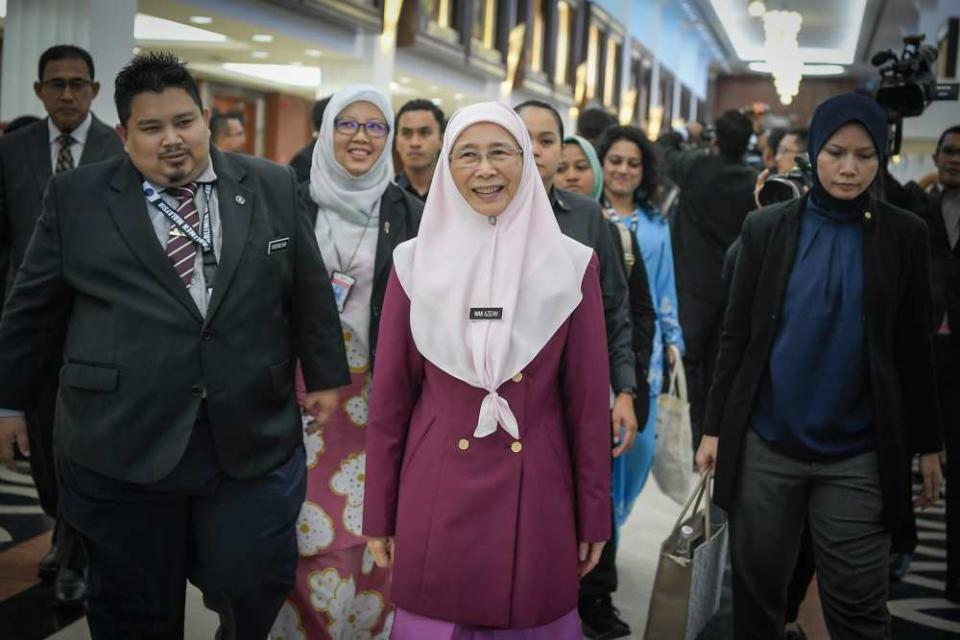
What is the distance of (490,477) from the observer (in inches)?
84.4

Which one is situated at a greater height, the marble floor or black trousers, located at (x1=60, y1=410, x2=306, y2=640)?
black trousers, located at (x1=60, y1=410, x2=306, y2=640)

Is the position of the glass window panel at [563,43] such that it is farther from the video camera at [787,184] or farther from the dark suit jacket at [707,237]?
the video camera at [787,184]

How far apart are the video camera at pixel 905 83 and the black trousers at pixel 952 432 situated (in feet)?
3.08

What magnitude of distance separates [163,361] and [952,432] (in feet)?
11.0

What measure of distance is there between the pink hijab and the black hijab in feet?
3.07

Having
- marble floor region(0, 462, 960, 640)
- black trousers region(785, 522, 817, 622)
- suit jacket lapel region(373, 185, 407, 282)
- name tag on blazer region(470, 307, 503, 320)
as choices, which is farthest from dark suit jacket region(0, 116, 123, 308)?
black trousers region(785, 522, 817, 622)

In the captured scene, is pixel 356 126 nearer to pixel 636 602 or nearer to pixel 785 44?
pixel 636 602

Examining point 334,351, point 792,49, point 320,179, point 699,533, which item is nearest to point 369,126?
point 320,179

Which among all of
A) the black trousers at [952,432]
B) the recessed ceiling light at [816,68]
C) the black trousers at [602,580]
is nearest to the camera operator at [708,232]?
the black trousers at [952,432]

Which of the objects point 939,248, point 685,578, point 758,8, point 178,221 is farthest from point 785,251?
point 758,8

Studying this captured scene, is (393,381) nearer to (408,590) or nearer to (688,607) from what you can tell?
(408,590)

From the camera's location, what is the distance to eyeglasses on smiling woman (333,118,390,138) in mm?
3256

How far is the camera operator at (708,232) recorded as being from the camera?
5.70m

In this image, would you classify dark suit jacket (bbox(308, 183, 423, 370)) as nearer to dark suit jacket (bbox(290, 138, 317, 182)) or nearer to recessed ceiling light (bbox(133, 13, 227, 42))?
dark suit jacket (bbox(290, 138, 317, 182))
